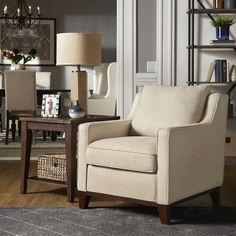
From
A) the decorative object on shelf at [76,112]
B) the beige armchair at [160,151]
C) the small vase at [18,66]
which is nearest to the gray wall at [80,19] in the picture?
the small vase at [18,66]

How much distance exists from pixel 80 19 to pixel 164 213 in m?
6.41

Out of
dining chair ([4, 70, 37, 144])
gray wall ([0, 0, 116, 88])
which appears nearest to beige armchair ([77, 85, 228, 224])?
dining chair ([4, 70, 37, 144])

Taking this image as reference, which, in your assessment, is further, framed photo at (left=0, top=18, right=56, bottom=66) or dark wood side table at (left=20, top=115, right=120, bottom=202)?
framed photo at (left=0, top=18, right=56, bottom=66)

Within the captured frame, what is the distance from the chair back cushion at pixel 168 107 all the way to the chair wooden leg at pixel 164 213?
647mm

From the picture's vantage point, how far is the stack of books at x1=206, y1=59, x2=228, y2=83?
4941 mm

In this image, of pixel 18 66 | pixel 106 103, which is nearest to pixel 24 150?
pixel 106 103

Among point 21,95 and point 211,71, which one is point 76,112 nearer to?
point 211,71

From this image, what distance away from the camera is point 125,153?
3215 mm

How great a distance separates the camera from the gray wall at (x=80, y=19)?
903cm

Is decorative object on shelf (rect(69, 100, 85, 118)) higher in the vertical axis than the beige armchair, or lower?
higher

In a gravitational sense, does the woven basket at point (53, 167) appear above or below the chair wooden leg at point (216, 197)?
Result: above

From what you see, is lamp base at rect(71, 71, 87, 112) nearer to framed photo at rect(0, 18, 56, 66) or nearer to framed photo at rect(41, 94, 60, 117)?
framed photo at rect(41, 94, 60, 117)

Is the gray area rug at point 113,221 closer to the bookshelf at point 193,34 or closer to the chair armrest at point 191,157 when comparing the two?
the chair armrest at point 191,157

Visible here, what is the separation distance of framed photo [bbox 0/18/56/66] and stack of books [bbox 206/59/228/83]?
4.56 meters
